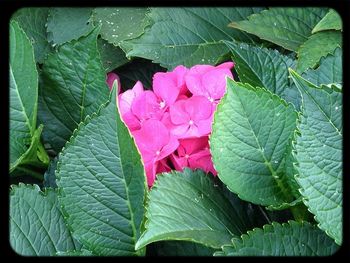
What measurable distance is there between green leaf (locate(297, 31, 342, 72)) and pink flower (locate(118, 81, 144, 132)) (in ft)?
0.68

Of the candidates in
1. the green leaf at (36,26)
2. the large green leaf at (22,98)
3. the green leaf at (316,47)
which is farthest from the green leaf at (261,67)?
the green leaf at (36,26)

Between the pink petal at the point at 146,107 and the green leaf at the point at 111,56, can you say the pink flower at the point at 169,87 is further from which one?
the green leaf at the point at 111,56

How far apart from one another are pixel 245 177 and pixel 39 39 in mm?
507

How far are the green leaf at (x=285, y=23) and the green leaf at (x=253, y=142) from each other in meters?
0.26

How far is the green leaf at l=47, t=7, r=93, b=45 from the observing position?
1075 millimetres

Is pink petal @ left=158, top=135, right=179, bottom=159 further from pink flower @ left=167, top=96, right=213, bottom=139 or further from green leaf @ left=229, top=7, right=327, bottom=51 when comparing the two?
green leaf @ left=229, top=7, right=327, bottom=51

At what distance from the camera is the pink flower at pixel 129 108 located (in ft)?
2.73

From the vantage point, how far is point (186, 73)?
0.86 m

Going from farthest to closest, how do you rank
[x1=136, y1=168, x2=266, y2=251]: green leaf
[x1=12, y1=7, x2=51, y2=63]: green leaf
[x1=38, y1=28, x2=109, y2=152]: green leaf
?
[x1=12, y1=7, x2=51, y2=63]: green leaf, [x1=38, y1=28, x2=109, y2=152]: green leaf, [x1=136, y1=168, x2=266, y2=251]: green leaf

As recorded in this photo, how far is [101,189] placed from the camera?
29.5 inches

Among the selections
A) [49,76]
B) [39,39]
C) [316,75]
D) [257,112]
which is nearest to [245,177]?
[257,112]

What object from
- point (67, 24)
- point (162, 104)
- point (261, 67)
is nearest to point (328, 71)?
point (261, 67)

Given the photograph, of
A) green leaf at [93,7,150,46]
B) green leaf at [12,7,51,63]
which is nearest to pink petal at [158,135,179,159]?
green leaf at [93,7,150,46]

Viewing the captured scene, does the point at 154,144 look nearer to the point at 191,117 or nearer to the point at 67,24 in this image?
the point at 191,117
